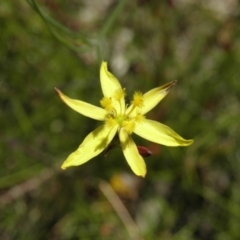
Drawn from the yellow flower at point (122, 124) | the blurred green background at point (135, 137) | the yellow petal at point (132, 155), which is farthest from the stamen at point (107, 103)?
the blurred green background at point (135, 137)

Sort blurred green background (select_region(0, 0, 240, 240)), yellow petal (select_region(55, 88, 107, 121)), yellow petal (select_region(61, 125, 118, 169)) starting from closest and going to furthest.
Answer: yellow petal (select_region(61, 125, 118, 169)) < yellow petal (select_region(55, 88, 107, 121)) < blurred green background (select_region(0, 0, 240, 240))

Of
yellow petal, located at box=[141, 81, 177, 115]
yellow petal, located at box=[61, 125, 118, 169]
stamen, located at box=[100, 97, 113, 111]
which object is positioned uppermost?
stamen, located at box=[100, 97, 113, 111]

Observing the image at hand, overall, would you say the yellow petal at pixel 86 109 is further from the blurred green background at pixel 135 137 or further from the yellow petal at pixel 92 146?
the blurred green background at pixel 135 137

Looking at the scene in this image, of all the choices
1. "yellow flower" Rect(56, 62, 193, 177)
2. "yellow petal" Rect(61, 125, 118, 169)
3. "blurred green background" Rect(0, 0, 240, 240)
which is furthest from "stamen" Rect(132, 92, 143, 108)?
"blurred green background" Rect(0, 0, 240, 240)

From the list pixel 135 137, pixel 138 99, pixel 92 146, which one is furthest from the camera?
pixel 135 137

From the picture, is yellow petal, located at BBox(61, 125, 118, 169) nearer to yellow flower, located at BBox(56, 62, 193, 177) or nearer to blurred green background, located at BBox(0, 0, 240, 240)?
yellow flower, located at BBox(56, 62, 193, 177)

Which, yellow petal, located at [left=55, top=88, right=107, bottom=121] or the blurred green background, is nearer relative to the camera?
yellow petal, located at [left=55, top=88, right=107, bottom=121]

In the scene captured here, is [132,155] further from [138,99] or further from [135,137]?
[135,137]

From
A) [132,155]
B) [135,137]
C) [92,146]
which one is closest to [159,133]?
[132,155]
